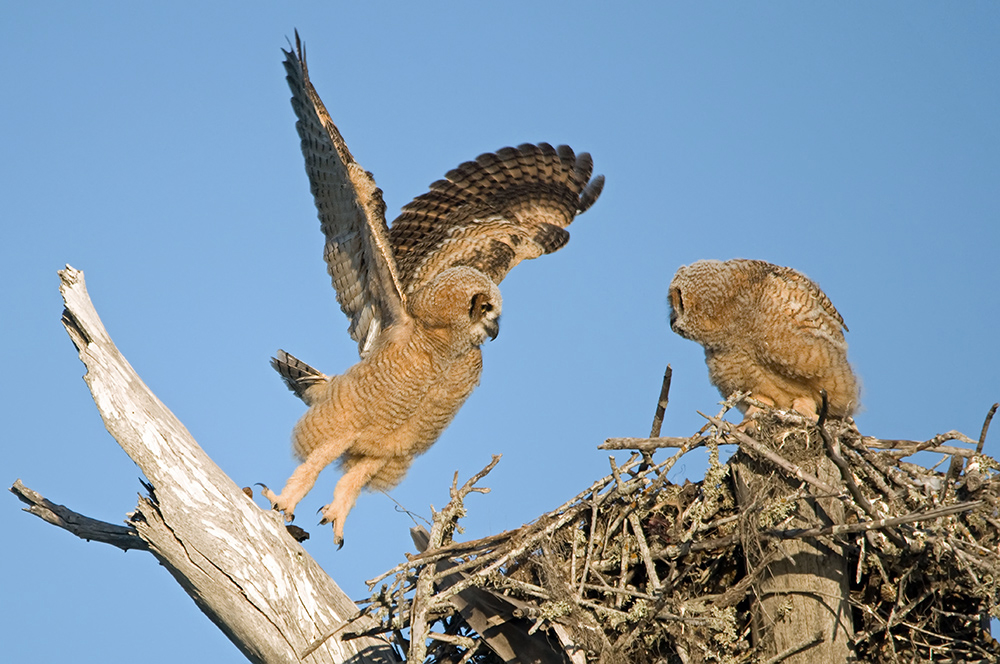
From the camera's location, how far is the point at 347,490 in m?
6.91

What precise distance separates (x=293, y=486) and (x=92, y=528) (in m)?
1.53

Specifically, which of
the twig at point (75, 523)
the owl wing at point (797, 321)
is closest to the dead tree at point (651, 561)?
the twig at point (75, 523)

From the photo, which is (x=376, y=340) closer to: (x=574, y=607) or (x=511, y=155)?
(x=511, y=155)

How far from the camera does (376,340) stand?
744 cm

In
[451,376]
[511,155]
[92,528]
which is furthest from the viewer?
[511,155]

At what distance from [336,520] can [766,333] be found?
3.09m

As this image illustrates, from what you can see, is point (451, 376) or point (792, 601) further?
point (451, 376)

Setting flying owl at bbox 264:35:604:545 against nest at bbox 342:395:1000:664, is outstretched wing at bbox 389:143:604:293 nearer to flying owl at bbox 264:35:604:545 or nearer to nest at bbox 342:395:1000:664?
flying owl at bbox 264:35:604:545

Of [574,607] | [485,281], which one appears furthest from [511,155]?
[574,607]

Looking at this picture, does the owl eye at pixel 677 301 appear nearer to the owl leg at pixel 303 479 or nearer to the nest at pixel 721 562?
the nest at pixel 721 562

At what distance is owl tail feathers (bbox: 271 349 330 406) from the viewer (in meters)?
7.44

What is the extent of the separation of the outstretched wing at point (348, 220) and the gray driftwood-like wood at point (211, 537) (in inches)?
88.8

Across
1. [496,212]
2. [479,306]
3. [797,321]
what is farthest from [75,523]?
[496,212]

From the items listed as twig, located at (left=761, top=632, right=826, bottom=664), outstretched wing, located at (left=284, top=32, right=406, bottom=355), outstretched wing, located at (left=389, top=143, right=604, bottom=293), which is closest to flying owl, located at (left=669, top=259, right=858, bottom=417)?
twig, located at (left=761, top=632, right=826, bottom=664)
